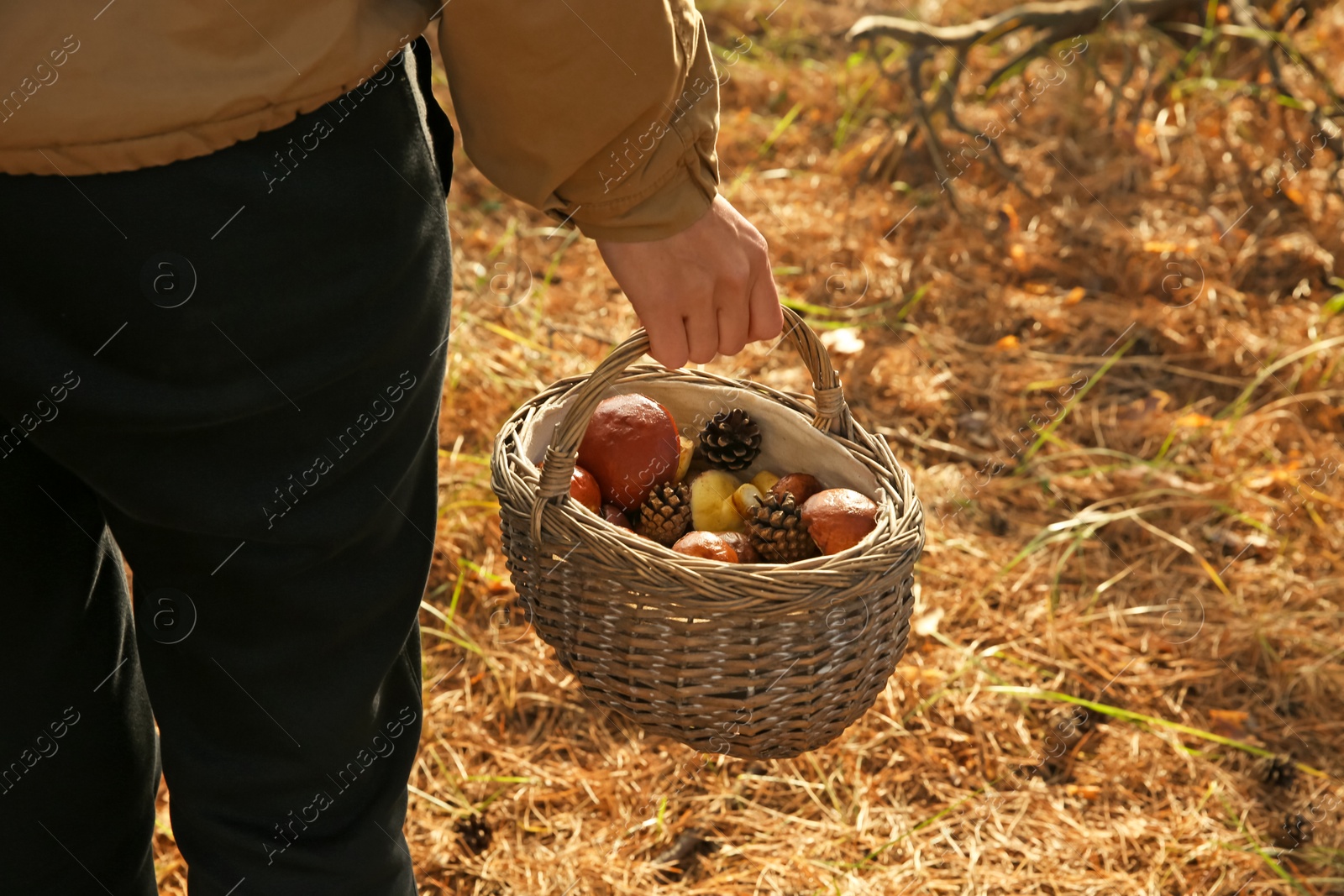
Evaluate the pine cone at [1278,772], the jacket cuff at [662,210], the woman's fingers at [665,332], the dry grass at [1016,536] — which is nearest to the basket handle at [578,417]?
the woman's fingers at [665,332]

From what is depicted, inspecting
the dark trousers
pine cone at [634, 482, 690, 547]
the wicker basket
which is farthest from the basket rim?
the dark trousers

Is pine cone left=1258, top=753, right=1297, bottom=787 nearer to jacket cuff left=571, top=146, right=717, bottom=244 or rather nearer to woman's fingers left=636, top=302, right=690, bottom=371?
woman's fingers left=636, top=302, right=690, bottom=371

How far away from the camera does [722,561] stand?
57.6 inches

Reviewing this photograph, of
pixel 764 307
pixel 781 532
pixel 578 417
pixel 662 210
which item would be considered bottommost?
pixel 781 532

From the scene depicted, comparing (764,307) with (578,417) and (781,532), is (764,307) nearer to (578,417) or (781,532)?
(578,417)

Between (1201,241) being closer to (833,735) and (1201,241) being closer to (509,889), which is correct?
(833,735)

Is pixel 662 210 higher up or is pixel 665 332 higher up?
pixel 662 210

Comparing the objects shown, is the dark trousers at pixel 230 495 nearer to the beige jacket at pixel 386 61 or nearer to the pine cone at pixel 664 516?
the beige jacket at pixel 386 61

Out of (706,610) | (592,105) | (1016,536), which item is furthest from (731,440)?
(1016,536)

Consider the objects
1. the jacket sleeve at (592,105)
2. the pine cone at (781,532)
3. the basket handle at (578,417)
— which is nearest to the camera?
the jacket sleeve at (592,105)

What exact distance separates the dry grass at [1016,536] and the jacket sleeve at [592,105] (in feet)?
4.10

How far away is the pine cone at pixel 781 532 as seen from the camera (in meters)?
1.54

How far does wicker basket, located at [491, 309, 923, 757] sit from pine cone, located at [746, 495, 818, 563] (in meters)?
0.12

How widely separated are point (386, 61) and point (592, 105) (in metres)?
0.17
